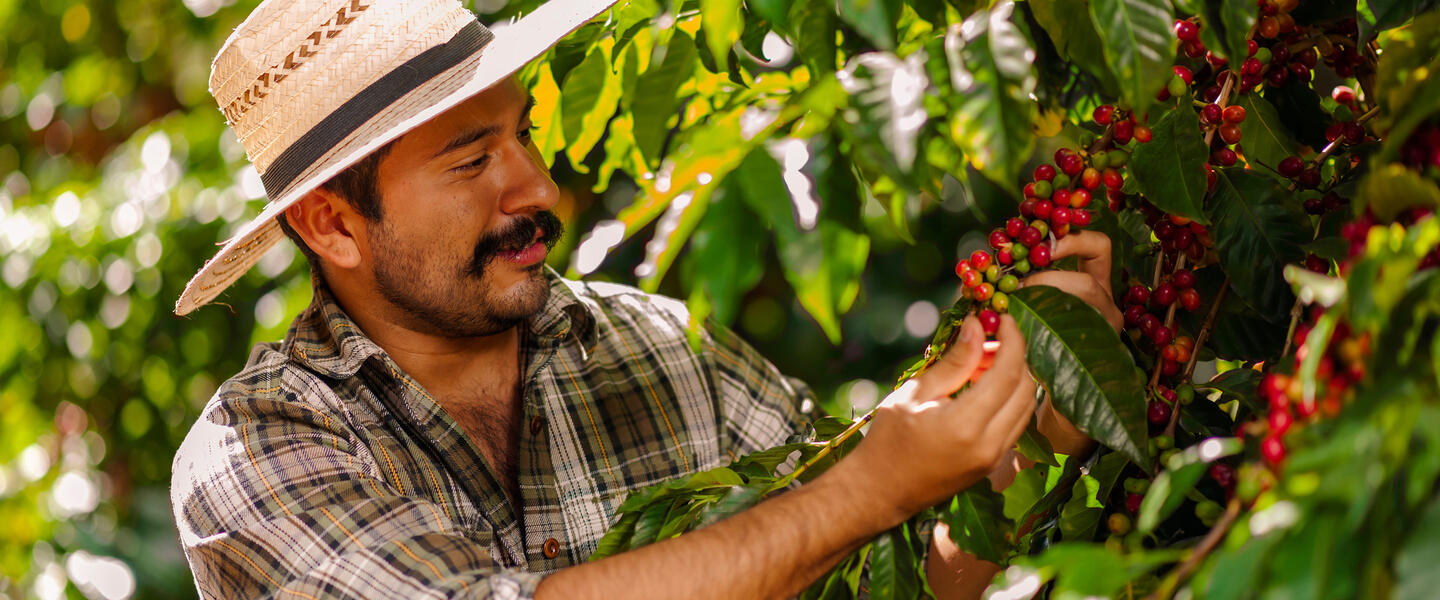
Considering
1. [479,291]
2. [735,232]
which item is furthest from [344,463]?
[735,232]

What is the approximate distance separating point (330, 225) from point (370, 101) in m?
0.25

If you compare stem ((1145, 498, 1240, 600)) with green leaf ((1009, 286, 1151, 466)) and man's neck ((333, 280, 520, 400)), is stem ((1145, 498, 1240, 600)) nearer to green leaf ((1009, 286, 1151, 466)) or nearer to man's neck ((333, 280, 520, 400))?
green leaf ((1009, 286, 1151, 466))

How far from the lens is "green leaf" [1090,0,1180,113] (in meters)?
0.61

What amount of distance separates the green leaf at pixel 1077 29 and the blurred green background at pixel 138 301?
1.28 m

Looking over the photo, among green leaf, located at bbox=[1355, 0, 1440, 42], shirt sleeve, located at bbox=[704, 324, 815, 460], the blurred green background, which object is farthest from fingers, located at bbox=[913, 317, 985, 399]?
the blurred green background

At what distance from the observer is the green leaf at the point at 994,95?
59 cm

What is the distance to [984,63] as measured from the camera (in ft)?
2.01

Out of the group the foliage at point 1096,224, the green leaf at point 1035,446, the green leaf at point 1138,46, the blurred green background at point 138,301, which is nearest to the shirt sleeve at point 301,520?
the foliage at point 1096,224

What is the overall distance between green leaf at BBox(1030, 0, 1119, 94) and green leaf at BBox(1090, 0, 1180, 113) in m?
0.07

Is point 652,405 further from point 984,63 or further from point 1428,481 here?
point 1428,481

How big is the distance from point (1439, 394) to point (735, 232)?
0.32 metres

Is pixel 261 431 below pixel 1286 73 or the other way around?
below

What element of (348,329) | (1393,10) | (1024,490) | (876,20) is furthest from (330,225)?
(1393,10)

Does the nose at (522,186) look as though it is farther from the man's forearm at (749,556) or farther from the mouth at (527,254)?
the man's forearm at (749,556)
